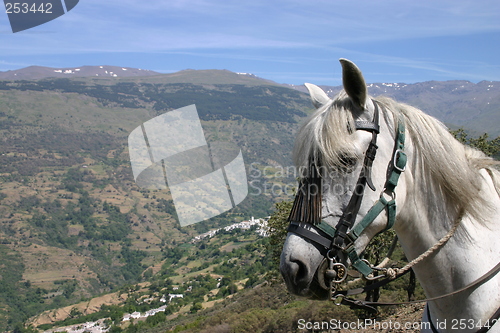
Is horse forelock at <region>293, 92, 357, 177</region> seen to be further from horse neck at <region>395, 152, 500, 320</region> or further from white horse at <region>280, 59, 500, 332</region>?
horse neck at <region>395, 152, 500, 320</region>

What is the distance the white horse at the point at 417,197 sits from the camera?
1985 mm

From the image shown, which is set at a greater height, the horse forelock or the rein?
the horse forelock

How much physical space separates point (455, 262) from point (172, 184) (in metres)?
3.24

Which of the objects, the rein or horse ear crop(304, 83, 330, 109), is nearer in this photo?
the rein

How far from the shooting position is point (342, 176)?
6.53 ft

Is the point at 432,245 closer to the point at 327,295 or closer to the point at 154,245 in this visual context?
the point at 327,295

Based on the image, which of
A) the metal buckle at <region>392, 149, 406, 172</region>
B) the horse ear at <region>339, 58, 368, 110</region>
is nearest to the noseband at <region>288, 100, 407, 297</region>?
the metal buckle at <region>392, 149, 406, 172</region>

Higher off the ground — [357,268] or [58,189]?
[357,268]

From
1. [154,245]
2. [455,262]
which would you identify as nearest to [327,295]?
[455,262]

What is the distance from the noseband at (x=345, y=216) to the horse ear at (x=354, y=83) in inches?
5.3

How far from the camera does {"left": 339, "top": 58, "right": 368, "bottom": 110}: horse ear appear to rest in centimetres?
190

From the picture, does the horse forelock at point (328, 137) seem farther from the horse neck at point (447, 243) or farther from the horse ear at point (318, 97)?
the horse neck at point (447, 243)

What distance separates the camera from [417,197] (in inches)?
86.0

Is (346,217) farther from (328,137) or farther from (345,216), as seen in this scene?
(328,137)
